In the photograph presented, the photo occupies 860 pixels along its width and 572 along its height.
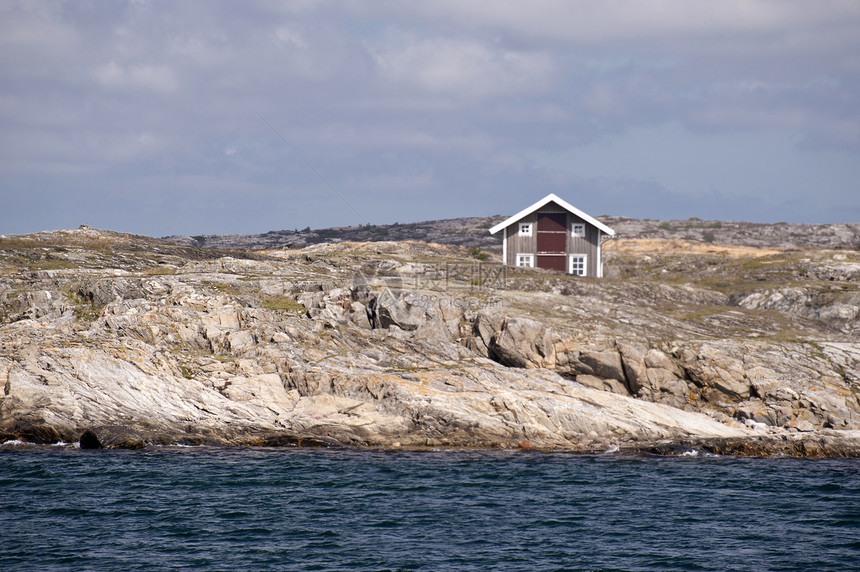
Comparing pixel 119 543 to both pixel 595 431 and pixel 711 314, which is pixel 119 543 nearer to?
pixel 595 431

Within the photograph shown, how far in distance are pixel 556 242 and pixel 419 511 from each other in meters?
40.2

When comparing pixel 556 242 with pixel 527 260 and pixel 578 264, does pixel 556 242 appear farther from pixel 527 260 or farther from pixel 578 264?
pixel 527 260

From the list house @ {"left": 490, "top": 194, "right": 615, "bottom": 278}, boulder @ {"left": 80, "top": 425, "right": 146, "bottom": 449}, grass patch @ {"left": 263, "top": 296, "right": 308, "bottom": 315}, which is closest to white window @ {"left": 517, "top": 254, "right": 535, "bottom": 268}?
house @ {"left": 490, "top": 194, "right": 615, "bottom": 278}

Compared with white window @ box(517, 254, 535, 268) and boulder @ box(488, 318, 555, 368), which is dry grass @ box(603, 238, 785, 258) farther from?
boulder @ box(488, 318, 555, 368)

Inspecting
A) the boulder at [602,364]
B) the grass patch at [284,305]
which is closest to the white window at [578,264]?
the boulder at [602,364]

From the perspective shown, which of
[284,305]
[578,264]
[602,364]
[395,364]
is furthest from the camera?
[578,264]

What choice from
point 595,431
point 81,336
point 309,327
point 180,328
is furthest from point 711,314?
point 81,336

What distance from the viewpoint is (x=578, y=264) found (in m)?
65.3

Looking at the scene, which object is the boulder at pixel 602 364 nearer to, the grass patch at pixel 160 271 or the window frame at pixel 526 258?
the window frame at pixel 526 258

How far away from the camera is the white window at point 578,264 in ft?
214

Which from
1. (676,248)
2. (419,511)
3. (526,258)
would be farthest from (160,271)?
(676,248)

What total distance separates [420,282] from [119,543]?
2886 cm

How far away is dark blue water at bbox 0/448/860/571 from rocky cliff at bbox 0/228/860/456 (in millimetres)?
1723

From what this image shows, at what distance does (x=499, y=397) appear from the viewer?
3747cm
